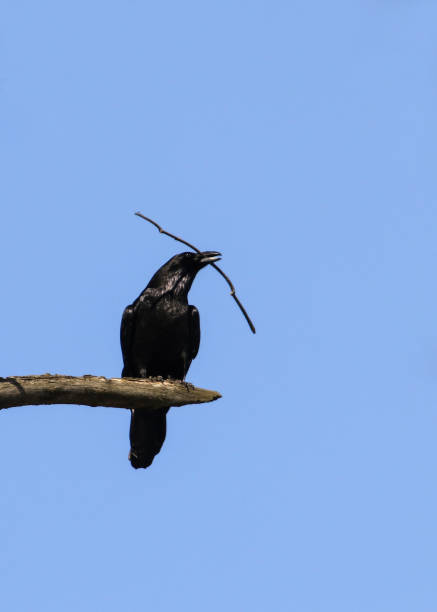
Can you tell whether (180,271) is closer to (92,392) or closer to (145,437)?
(145,437)

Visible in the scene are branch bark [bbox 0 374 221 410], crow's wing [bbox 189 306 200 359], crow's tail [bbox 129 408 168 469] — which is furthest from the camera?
crow's wing [bbox 189 306 200 359]

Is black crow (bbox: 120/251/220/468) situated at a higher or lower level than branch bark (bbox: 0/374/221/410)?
higher

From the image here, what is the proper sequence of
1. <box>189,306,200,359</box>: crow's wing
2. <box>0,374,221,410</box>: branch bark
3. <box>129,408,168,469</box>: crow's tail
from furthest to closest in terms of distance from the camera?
1. <box>189,306,200,359</box>: crow's wing
2. <box>129,408,168,469</box>: crow's tail
3. <box>0,374,221,410</box>: branch bark

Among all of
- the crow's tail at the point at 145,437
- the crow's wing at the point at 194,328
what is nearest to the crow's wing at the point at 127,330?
the crow's wing at the point at 194,328

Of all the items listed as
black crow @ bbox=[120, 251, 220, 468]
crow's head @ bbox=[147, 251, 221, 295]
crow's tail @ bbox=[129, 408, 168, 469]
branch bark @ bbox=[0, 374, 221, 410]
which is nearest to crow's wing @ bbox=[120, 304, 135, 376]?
black crow @ bbox=[120, 251, 220, 468]

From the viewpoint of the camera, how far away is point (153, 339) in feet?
38.2

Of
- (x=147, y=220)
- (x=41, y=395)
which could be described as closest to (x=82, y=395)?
(x=41, y=395)

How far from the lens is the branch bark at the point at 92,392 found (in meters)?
7.78

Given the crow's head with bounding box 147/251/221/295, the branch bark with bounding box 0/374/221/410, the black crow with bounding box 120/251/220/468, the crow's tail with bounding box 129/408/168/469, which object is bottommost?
the branch bark with bounding box 0/374/221/410

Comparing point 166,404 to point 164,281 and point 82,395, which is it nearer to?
point 82,395

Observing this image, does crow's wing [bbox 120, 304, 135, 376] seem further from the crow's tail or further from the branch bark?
the branch bark

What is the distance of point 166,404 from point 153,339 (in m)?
2.84

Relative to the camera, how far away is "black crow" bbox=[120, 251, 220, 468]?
11461 millimetres

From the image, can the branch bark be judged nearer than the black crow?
Yes
